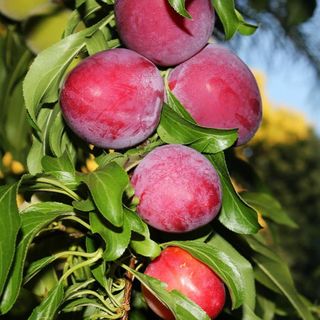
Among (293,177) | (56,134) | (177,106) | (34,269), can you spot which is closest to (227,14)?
(177,106)

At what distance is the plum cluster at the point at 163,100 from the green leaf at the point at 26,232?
79 mm

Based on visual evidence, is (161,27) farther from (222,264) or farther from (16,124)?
(16,124)

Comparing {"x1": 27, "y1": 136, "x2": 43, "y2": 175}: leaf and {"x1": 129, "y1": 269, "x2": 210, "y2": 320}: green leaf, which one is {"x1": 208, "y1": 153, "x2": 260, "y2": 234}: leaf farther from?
{"x1": 27, "y1": 136, "x2": 43, "y2": 175}: leaf

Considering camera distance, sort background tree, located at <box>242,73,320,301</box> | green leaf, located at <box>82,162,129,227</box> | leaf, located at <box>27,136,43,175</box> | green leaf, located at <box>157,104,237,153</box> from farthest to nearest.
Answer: background tree, located at <box>242,73,320,301</box> < leaf, located at <box>27,136,43,175</box> < green leaf, located at <box>157,104,237,153</box> < green leaf, located at <box>82,162,129,227</box>

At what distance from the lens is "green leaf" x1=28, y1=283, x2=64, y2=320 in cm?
61

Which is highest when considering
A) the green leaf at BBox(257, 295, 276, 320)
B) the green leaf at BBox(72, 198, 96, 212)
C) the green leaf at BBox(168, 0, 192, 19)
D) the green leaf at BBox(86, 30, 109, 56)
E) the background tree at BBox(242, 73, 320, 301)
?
the green leaf at BBox(168, 0, 192, 19)

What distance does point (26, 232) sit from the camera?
0.62 m

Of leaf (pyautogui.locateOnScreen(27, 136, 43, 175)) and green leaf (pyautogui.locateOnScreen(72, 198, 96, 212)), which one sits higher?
green leaf (pyautogui.locateOnScreen(72, 198, 96, 212))

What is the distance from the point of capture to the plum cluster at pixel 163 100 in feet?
1.97

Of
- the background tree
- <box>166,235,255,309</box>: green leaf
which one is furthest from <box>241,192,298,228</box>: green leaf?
the background tree

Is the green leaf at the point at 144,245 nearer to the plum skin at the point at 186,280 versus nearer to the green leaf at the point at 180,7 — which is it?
the plum skin at the point at 186,280

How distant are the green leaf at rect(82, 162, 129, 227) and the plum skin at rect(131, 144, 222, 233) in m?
0.05

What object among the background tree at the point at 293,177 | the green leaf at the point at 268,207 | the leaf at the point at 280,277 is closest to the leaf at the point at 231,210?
the leaf at the point at 280,277

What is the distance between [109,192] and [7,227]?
108 millimetres
